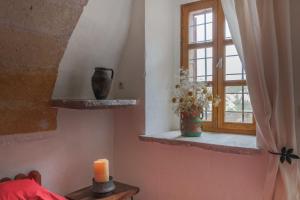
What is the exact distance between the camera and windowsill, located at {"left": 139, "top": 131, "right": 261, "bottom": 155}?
1826 mm

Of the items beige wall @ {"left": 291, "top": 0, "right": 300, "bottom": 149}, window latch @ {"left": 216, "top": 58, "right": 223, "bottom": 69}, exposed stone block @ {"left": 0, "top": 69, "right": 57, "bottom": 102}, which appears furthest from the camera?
window latch @ {"left": 216, "top": 58, "right": 223, "bottom": 69}

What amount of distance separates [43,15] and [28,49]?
26 cm

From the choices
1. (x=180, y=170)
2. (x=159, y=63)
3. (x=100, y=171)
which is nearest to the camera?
(x=100, y=171)

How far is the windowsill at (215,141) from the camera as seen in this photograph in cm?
183

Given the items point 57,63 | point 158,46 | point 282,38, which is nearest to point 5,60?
point 57,63

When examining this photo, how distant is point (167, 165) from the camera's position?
7.41ft

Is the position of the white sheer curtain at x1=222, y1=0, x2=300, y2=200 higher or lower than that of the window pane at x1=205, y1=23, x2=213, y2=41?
lower

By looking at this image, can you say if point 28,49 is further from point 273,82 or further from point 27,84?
point 273,82

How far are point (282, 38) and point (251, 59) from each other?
0.22 metres

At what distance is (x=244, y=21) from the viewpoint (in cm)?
173

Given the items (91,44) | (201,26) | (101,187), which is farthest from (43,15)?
(201,26)

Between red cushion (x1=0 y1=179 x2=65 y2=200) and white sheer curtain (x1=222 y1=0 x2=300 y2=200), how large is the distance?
143 centimetres

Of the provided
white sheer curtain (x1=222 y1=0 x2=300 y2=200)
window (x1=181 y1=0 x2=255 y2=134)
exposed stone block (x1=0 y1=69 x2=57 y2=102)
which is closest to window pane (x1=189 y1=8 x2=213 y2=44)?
window (x1=181 y1=0 x2=255 y2=134)

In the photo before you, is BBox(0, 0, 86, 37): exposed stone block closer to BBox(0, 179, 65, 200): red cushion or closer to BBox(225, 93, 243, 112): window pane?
BBox(0, 179, 65, 200): red cushion
